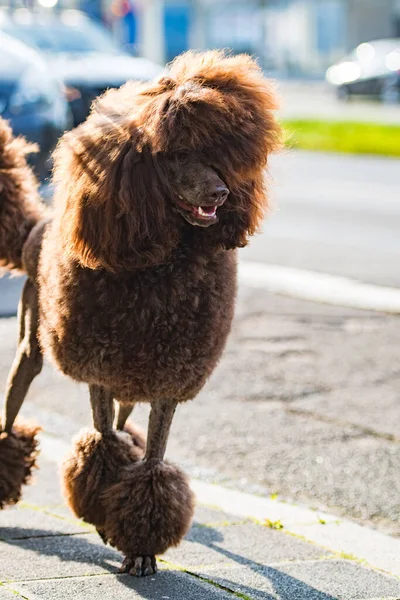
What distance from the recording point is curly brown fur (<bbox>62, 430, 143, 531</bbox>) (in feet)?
12.1

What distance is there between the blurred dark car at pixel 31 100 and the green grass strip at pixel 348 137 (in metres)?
7.70

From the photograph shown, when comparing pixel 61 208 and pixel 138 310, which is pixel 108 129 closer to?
pixel 61 208

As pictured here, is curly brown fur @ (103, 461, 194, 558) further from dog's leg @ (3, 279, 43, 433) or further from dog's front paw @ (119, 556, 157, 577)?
dog's leg @ (3, 279, 43, 433)

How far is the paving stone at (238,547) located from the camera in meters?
3.72

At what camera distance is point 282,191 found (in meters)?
13.6

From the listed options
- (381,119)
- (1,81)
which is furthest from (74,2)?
(1,81)

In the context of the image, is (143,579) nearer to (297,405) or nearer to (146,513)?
(146,513)

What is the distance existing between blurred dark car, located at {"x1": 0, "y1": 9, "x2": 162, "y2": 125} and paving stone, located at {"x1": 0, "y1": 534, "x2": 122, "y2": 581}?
7.69 meters

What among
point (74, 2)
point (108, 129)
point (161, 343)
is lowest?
point (161, 343)

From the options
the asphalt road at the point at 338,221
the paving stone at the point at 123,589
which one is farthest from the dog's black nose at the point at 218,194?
the asphalt road at the point at 338,221

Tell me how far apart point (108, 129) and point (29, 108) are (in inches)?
216

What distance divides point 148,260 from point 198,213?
0.70 ft

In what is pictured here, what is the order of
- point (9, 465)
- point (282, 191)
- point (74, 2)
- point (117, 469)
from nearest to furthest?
point (117, 469)
point (9, 465)
point (282, 191)
point (74, 2)

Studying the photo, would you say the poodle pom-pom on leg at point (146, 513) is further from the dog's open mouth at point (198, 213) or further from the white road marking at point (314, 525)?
the dog's open mouth at point (198, 213)
